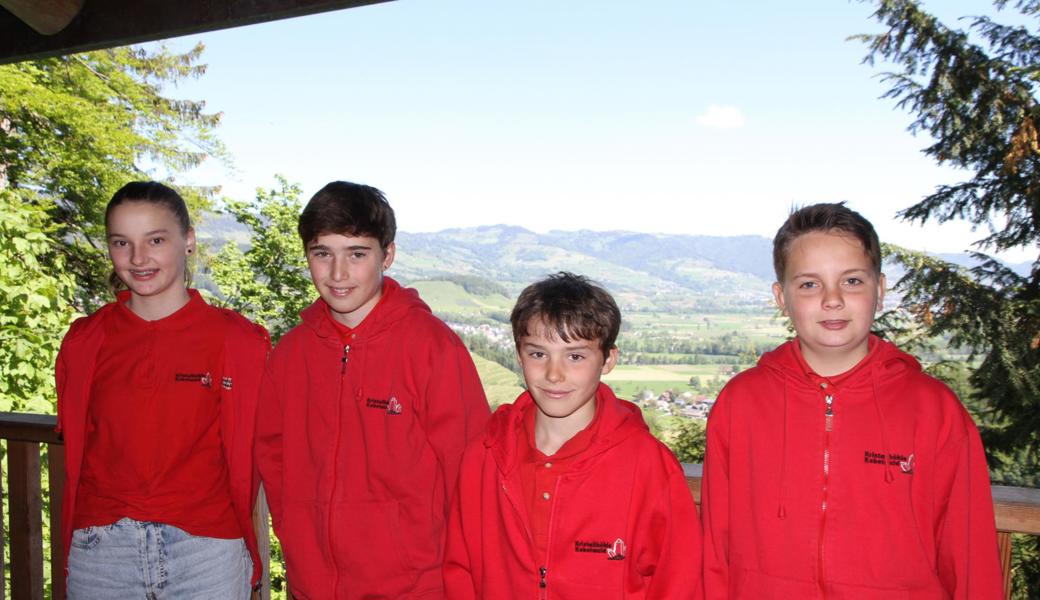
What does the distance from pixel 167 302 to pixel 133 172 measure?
41.0 ft

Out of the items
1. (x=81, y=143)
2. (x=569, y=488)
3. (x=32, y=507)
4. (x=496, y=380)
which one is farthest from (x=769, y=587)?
(x=81, y=143)

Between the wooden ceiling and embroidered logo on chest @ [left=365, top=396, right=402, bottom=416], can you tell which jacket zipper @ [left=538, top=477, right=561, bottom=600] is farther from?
the wooden ceiling

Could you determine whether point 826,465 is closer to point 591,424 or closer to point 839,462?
point 839,462

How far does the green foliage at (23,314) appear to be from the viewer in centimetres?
591

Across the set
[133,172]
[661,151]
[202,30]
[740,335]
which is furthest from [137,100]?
[661,151]

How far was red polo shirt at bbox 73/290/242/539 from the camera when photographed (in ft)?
6.08

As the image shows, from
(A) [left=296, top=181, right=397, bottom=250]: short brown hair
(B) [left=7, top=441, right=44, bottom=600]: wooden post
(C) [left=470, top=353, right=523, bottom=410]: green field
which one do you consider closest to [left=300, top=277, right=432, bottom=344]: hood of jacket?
(A) [left=296, top=181, right=397, bottom=250]: short brown hair

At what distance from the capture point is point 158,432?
1872mm

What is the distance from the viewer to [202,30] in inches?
88.8

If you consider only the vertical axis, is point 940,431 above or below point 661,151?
Result: below

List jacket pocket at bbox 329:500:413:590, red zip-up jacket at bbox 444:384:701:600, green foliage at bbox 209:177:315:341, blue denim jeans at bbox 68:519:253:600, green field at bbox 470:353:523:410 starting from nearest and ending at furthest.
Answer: red zip-up jacket at bbox 444:384:701:600 → jacket pocket at bbox 329:500:413:590 → blue denim jeans at bbox 68:519:253:600 → green field at bbox 470:353:523:410 → green foliage at bbox 209:177:315:341

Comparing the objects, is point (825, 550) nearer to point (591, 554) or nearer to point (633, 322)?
point (591, 554)

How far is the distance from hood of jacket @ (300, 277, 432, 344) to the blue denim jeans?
0.61 meters

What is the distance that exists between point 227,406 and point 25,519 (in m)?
0.91
